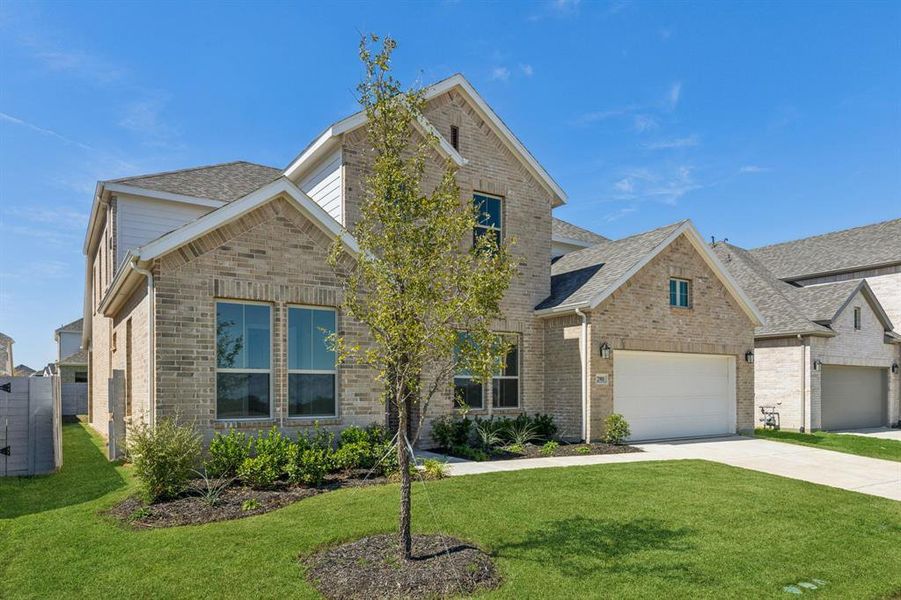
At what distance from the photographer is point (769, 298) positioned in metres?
21.8

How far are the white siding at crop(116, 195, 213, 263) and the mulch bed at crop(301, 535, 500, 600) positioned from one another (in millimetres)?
11319

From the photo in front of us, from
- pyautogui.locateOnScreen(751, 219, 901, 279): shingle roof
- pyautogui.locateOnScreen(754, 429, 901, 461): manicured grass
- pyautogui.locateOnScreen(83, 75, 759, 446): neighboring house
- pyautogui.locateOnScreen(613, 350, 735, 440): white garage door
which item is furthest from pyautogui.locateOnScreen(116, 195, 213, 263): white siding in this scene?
pyautogui.locateOnScreen(751, 219, 901, 279): shingle roof

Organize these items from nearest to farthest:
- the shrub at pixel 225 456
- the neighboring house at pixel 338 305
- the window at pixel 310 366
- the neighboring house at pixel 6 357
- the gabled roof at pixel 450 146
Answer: the shrub at pixel 225 456
the neighboring house at pixel 338 305
the window at pixel 310 366
the gabled roof at pixel 450 146
the neighboring house at pixel 6 357

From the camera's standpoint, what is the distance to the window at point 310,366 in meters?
10.1

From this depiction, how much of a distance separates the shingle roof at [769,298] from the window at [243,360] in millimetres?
15302

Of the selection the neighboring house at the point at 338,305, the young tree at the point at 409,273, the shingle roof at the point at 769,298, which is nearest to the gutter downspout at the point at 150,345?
the neighboring house at the point at 338,305

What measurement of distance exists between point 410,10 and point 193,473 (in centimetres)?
851

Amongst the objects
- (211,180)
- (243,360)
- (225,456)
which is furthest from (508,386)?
(211,180)

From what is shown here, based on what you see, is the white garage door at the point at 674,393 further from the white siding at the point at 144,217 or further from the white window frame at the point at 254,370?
the white siding at the point at 144,217

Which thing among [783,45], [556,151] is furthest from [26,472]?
[783,45]

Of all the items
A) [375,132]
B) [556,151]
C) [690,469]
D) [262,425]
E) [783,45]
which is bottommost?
[690,469]

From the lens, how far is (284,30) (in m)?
10.1

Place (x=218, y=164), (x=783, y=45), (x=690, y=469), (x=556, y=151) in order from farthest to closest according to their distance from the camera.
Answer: (x=218, y=164) → (x=556, y=151) → (x=783, y=45) → (x=690, y=469)

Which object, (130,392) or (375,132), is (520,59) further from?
(130,392)
